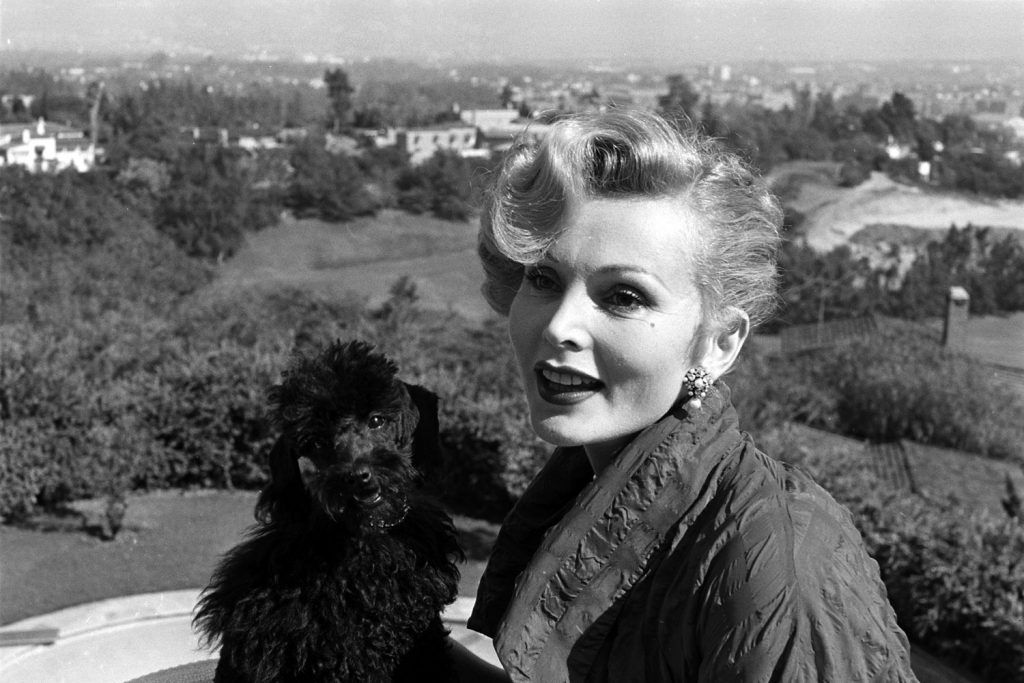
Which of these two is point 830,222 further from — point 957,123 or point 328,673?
point 328,673

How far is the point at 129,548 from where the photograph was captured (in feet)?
37.8

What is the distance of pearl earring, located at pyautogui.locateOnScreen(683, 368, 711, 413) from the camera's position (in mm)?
1993

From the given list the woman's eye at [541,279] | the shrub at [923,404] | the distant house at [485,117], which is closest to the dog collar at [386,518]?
the woman's eye at [541,279]

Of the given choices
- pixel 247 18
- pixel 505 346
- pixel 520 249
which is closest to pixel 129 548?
pixel 520 249

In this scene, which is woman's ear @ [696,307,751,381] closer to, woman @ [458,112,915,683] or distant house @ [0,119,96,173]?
woman @ [458,112,915,683]

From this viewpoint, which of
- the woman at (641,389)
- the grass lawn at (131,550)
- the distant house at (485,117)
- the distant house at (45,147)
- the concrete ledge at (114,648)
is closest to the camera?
the woman at (641,389)

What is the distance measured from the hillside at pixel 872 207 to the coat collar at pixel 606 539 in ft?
161

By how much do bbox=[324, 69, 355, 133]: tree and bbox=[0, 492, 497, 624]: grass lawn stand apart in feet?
149

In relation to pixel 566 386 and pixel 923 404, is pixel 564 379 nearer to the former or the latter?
pixel 566 386

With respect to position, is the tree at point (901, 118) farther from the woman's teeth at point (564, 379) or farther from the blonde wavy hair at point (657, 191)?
the woman's teeth at point (564, 379)

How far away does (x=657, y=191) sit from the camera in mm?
1897

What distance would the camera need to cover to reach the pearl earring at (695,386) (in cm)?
199

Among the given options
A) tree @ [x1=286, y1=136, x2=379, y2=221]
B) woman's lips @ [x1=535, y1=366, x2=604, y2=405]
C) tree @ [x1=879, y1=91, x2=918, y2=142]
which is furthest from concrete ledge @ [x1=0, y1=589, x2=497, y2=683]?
tree @ [x1=879, y1=91, x2=918, y2=142]

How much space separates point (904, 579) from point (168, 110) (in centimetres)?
5212
